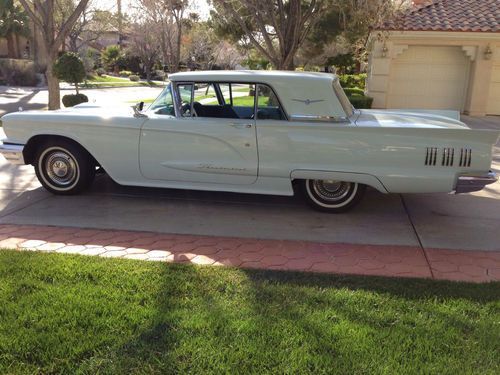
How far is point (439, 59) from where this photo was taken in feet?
53.5

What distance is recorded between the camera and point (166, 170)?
5387 millimetres

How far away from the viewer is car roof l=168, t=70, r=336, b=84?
5191 millimetres

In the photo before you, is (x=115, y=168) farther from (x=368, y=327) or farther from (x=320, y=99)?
(x=368, y=327)

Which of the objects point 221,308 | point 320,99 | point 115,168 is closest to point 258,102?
point 320,99

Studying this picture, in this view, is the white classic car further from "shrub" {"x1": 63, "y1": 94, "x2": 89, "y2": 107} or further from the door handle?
"shrub" {"x1": 63, "y1": 94, "x2": 89, "y2": 107}

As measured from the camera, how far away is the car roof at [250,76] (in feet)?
17.0

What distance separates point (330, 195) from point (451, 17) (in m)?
13.7

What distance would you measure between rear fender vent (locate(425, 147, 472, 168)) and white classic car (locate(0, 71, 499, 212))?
0.01m

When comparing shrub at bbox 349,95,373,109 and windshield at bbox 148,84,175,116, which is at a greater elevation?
windshield at bbox 148,84,175,116

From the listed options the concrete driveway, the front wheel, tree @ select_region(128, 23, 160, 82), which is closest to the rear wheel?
the concrete driveway

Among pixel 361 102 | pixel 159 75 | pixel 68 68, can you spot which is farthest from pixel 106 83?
pixel 361 102

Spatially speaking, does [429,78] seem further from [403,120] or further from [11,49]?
[11,49]

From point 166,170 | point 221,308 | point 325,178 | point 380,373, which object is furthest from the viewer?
point 166,170

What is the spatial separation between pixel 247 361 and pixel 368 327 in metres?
0.85
